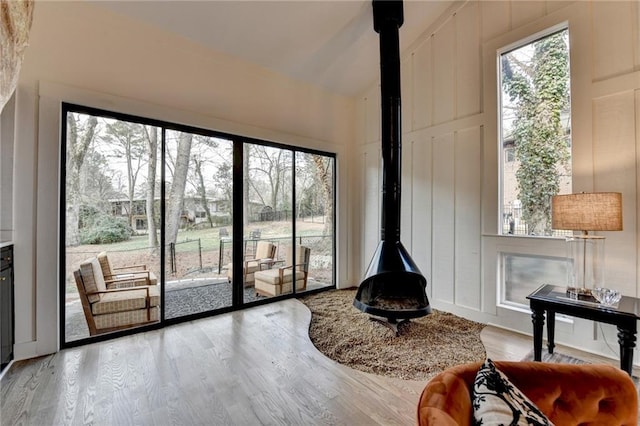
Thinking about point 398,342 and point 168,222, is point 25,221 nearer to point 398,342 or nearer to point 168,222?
point 168,222

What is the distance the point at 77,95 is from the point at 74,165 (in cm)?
68

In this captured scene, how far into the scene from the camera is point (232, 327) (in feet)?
10.9

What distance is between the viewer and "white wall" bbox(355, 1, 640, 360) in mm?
2557

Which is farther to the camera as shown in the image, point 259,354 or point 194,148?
point 194,148

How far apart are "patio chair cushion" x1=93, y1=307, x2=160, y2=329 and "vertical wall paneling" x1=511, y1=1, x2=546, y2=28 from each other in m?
5.24

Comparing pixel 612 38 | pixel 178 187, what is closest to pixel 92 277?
pixel 178 187

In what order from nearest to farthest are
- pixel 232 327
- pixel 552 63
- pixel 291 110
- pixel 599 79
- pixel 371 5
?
pixel 599 79, pixel 552 63, pixel 232 327, pixel 371 5, pixel 291 110

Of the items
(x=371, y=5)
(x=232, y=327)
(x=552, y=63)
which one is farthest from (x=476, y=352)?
(x=371, y=5)

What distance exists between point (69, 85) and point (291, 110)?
2.60 meters

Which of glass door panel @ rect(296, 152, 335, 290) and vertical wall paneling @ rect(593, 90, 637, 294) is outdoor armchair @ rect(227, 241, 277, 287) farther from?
vertical wall paneling @ rect(593, 90, 637, 294)

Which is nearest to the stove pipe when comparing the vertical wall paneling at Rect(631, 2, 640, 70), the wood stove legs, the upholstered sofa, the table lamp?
the wood stove legs

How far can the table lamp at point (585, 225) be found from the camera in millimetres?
2133

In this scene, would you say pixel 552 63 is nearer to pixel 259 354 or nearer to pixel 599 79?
pixel 599 79

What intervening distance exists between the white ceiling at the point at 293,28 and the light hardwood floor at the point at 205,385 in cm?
349
